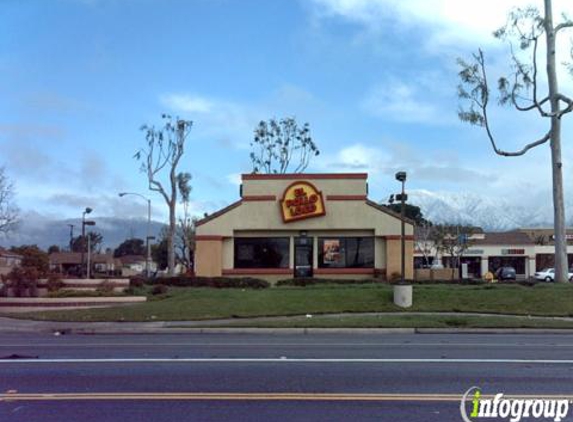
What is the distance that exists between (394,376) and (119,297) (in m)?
18.3

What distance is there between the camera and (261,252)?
38.1 metres

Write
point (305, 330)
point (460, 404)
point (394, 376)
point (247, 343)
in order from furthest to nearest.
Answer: point (305, 330)
point (247, 343)
point (394, 376)
point (460, 404)

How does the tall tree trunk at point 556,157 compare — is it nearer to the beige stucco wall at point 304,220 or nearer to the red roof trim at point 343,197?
the beige stucco wall at point 304,220

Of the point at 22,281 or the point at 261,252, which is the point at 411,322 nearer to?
the point at 22,281

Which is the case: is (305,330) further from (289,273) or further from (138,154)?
(138,154)

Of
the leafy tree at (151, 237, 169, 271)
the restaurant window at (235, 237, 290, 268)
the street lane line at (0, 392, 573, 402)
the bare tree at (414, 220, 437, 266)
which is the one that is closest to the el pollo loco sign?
the restaurant window at (235, 237, 290, 268)

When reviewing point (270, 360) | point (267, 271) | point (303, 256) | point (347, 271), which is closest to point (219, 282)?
point (267, 271)

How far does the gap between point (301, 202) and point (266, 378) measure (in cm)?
2833

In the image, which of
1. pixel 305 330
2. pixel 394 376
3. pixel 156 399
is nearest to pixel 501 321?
pixel 305 330

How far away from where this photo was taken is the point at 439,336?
1714cm

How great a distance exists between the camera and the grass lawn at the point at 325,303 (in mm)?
21547

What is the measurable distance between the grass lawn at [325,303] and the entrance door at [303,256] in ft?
36.6

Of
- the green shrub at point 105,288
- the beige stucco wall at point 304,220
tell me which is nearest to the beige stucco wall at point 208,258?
the beige stucco wall at point 304,220

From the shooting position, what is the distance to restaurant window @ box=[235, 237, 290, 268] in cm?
3788
